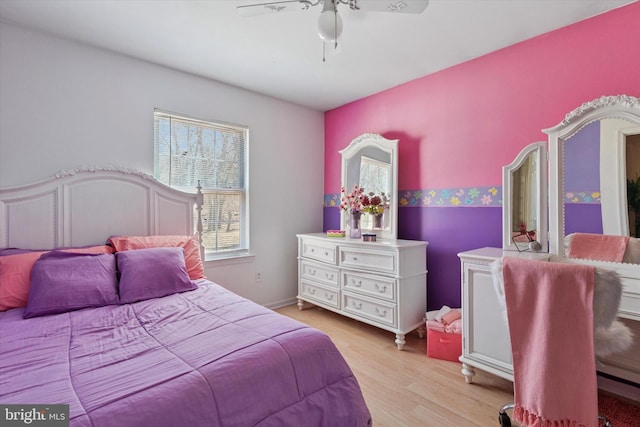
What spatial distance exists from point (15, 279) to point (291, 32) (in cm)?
243

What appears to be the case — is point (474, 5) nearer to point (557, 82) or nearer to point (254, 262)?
point (557, 82)

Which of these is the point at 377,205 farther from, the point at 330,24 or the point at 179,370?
the point at 179,370

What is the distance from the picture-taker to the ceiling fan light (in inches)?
57.8

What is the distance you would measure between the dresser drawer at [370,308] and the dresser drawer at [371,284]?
0.19ft

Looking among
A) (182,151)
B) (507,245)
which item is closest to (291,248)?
(182,151)

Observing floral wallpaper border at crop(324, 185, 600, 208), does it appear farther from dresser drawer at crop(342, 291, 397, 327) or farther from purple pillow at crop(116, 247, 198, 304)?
purple pillow at crop(116, 247, 198, 304)

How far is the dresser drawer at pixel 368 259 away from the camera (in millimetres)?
2686

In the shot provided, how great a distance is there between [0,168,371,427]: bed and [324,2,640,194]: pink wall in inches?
84.6

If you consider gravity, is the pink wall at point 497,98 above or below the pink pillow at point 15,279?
above

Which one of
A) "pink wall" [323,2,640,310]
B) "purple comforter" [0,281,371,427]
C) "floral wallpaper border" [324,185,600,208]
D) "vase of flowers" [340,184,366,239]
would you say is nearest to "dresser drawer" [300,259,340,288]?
"vase of flowers" [340,184,366,239]

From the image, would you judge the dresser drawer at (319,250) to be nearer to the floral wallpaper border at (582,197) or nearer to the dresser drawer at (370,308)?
the dresser drawer at (370,308)

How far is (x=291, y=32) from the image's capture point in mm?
2227

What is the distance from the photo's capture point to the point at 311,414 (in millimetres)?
1229

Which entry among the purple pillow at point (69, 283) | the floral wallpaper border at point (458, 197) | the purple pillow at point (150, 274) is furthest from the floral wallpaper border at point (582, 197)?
the purple pillow at point (69, 283)
